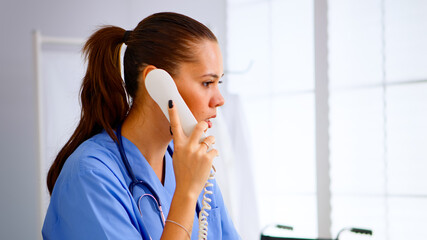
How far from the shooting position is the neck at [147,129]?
0.98 meters

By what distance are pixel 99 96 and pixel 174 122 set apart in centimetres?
24

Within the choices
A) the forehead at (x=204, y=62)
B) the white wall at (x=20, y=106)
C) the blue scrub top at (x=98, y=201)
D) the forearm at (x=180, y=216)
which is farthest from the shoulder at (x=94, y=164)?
the white wall at (x=20, y=106)

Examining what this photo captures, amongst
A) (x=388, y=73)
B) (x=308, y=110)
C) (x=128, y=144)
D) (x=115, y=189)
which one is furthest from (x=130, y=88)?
(x=308, y=110)

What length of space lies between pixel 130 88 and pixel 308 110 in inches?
46.5

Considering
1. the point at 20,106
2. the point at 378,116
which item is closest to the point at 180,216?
the point at 378,116

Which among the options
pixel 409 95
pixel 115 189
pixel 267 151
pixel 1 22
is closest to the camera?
pixel 115 189

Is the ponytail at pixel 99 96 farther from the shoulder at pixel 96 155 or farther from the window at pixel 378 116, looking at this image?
the window at pixel 378 116

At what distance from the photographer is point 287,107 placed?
2061 millimetres

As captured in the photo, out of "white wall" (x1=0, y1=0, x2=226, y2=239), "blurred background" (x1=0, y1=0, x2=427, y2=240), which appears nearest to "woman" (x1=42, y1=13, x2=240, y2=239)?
"blurred background" (x1=0, y1=0, x2=427, y2=240)

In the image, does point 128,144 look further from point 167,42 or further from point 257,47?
point 257,47

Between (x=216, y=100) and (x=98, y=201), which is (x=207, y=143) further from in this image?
(x=98, y=201)

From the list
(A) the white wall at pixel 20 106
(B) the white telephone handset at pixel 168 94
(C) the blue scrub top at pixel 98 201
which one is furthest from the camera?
(A) the white wall at pixel 20 106

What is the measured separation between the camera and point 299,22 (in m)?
2.02

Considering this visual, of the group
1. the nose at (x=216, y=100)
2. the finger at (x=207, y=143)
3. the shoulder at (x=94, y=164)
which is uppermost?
the nose at (x=216, y=100)
